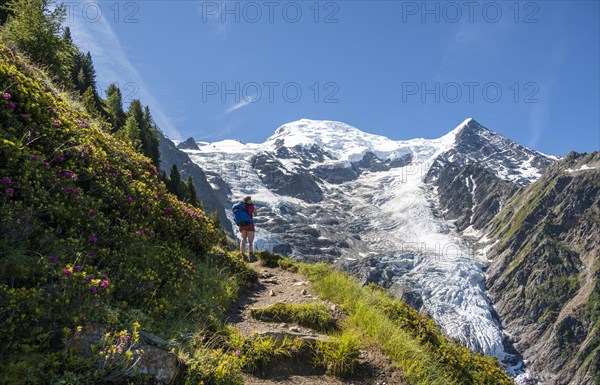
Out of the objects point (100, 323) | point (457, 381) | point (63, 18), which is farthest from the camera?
point (63, 18)

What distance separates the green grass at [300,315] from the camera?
902cm

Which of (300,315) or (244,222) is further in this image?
(244,222)

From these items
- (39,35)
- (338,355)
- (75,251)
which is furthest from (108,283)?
(39,35)

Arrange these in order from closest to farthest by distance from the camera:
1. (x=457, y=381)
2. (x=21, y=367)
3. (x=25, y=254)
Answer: (x=21, y=367) → (x=25, y=254) → (x=457, y=381)

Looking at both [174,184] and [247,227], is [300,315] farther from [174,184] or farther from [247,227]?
[174,184]

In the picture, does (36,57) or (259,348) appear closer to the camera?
(259,348)

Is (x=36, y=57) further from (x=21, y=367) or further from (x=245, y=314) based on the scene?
(x=21, y=367)

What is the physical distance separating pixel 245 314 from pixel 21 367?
5824 mm

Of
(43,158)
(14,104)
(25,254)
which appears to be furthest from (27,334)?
(14,104)

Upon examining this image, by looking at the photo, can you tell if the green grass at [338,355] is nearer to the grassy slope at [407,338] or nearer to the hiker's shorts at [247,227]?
the grassy slope at [407,338]

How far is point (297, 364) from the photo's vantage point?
7.38 meters

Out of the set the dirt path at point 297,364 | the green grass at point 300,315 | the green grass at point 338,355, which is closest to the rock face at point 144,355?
the dirt path at point 297,364

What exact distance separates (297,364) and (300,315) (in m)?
1.78

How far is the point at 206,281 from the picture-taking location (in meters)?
9.52
